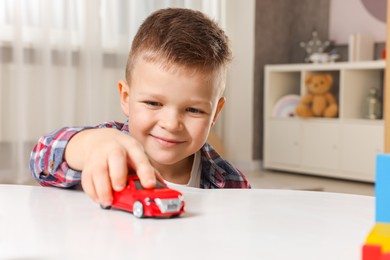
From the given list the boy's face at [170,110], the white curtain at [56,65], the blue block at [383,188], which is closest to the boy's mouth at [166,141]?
the boy's face at [170,110]

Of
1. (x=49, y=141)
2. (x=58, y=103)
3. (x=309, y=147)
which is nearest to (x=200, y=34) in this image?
(x=49, y=141)

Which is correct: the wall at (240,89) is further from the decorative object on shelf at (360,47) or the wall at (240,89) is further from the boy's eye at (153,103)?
the boy's eye at (153,103)

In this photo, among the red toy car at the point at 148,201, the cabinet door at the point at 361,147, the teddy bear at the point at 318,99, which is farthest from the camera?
the teddy bear at the point at 318,99

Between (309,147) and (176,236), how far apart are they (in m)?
3.72

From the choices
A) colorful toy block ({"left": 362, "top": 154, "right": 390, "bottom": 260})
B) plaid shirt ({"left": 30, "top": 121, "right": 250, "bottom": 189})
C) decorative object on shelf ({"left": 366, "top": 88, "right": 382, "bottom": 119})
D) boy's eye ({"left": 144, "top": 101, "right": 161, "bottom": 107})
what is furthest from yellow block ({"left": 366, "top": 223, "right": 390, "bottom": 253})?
decorative object on shelf ({"left": 366, "top": 88, "right": 382, "bottom": 119})

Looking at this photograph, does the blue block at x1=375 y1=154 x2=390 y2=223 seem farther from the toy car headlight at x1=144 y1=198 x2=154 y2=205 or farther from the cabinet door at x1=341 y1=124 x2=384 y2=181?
the cabinet door at x1=341 y1=124 x2=384 y2=181

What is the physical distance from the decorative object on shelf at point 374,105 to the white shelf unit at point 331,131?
0.08 meters

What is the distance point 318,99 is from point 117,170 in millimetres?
3569

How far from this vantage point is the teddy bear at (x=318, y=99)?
12.8 ft

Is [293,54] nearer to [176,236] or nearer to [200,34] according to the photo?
[200,34]

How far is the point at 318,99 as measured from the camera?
392 centimetres

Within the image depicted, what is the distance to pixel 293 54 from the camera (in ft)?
14.9

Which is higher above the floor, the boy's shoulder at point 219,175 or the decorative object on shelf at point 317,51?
the decorative object on shelf at point 317,51

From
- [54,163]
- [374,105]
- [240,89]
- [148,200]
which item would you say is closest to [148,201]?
[148,200]
